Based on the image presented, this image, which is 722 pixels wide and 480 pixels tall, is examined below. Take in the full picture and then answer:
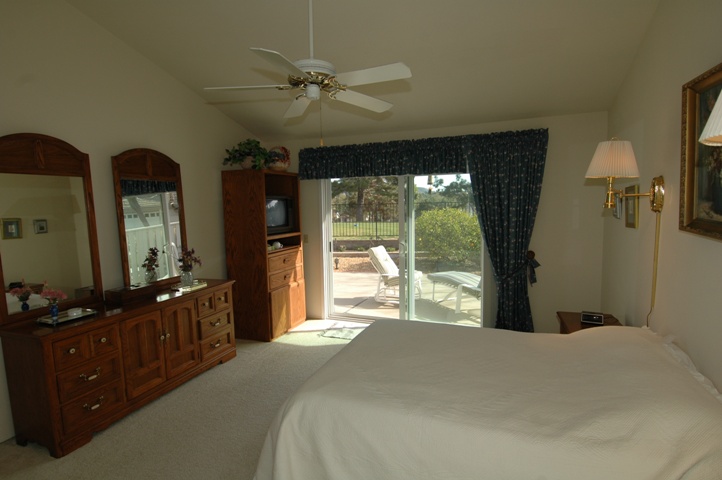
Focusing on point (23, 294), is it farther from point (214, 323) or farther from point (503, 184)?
point (503, 184)

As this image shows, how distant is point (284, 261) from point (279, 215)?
0.54m

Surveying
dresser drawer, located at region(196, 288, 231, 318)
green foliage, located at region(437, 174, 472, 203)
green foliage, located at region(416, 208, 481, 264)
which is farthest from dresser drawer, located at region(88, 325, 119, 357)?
green foliage, located at region(437, 174, 472, 203)

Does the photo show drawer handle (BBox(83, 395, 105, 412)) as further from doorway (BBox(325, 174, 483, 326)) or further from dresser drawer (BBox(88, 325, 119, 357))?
doorway (BBox(325, 174, 483, 326))

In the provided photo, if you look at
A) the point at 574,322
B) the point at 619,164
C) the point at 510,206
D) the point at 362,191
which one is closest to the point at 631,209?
the point at 619,164

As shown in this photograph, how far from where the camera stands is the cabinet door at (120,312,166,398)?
275cm

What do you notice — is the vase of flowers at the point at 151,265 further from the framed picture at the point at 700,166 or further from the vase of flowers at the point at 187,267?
the framed picture at the point at 700,166

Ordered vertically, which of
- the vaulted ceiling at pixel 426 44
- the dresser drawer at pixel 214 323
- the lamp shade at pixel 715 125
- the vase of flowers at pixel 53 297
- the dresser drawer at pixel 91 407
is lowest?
the dresser drawer at pixel 91 407

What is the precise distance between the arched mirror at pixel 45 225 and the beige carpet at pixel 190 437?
→ 3.02 feet

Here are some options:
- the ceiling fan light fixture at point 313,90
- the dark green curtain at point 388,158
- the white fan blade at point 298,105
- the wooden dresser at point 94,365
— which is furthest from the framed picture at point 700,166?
the wooden dresser at point 94,365

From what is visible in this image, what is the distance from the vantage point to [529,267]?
3.93m

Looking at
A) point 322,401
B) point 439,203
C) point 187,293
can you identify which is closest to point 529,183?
point 439,203

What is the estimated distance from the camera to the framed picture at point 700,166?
149 centimetres

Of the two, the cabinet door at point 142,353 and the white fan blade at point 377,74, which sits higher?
the white fan blade at point 377,74

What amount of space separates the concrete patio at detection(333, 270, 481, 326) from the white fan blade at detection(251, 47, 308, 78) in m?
3.16
